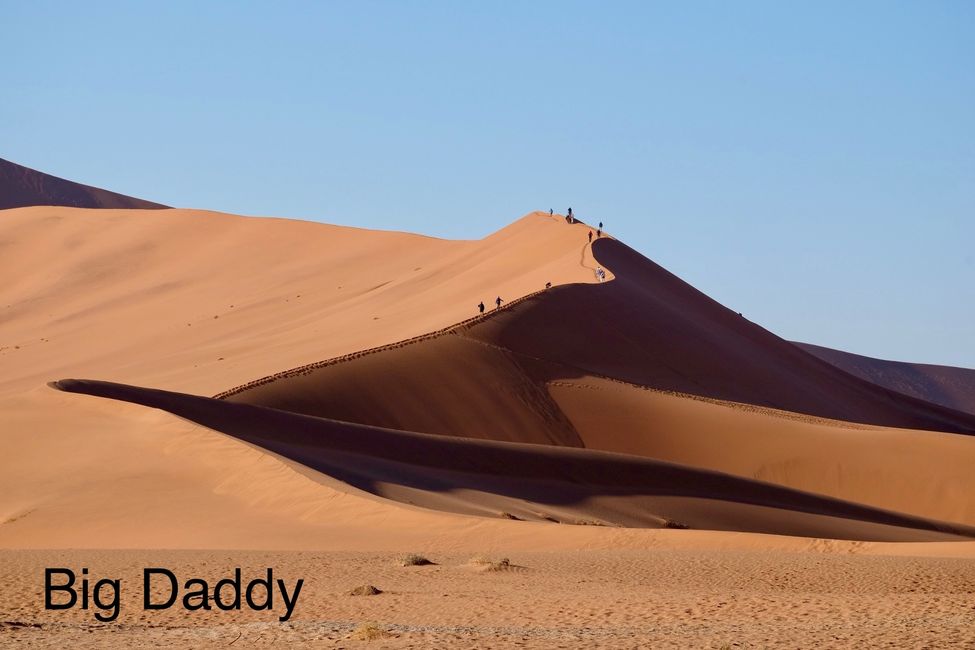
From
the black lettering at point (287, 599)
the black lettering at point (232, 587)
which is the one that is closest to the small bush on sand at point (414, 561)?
the black lettering at point (287, 599)

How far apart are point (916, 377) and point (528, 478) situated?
278ft

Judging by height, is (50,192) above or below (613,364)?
above

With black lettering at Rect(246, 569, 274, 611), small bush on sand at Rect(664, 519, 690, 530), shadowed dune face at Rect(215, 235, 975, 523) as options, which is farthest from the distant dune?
black lettering at Rect(246, 569, 274, 611)

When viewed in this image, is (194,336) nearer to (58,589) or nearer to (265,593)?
(58,589)

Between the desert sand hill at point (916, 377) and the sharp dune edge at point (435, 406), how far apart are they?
47148mm

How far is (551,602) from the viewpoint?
484 inches

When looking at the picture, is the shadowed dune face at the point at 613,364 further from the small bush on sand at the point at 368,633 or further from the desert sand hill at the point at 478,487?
the small bush on sand at the point at 368,633

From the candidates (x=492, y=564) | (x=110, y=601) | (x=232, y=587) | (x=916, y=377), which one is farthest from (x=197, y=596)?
(x=916, y=377)

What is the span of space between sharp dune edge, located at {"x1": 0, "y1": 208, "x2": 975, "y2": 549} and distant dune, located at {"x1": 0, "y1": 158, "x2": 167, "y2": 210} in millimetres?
35795

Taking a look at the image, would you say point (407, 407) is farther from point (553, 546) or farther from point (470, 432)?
point (553, 546)

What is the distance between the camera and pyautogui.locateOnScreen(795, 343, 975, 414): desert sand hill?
9912cm

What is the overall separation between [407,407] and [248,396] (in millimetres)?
4270

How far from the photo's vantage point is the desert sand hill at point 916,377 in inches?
3903

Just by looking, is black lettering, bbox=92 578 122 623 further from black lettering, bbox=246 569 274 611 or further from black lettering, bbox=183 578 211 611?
black lettering, bbox=246 569 274 611
